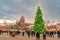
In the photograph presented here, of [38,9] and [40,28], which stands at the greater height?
[38,9]

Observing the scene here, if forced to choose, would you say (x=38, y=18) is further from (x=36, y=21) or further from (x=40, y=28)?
(x=40, y=28)

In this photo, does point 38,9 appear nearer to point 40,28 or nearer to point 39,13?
point 39,13

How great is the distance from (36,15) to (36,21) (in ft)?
7.67

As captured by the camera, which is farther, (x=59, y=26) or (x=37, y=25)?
(x=59, y=26)

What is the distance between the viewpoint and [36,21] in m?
54.1

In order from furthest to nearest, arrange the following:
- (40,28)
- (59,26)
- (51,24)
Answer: (51,24) < (59,26) < (40,28)

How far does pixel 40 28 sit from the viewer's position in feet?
192

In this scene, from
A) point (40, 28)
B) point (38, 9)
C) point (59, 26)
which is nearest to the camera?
point (38, 9)

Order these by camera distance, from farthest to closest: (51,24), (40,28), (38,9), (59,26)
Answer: (51,24) < (59,26) < (40,28) < (38,9)

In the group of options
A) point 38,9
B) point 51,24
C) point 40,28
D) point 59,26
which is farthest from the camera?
point 51,24

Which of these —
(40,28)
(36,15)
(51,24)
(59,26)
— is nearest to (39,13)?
(36,15)

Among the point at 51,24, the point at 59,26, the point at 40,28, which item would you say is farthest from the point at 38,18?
the point at 51,24

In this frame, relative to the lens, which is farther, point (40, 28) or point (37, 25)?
point (40, 28)

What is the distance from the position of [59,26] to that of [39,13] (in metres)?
118
